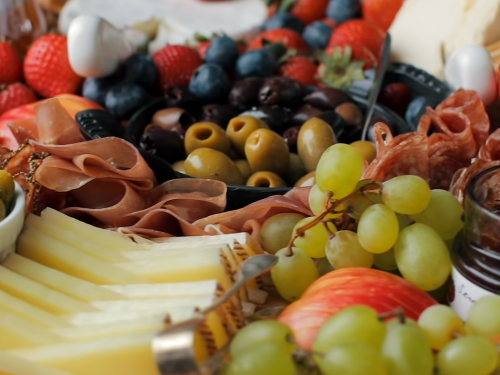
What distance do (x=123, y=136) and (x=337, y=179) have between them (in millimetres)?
361

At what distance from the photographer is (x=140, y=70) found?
98 cm

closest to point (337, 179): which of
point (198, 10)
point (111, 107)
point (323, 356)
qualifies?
point (323, 356)

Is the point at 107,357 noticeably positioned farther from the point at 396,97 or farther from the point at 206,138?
the point at 396,97

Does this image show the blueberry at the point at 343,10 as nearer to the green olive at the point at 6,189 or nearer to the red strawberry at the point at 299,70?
the red strawberry at the point at 299,70

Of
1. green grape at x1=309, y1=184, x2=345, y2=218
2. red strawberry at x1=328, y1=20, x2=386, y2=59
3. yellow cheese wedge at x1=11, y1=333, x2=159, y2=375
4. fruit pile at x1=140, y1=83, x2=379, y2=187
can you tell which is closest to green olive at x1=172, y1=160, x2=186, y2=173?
fruit pile at x1=140, y1=83, x2=379, y2=187

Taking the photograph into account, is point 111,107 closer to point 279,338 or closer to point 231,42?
point 231,42

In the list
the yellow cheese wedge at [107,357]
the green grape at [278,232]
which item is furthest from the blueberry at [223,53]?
the yellow cheese wedge at [107,357]

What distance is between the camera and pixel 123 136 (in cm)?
77

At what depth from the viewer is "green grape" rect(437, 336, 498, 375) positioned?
14.8 inches

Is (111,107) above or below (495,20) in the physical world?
below

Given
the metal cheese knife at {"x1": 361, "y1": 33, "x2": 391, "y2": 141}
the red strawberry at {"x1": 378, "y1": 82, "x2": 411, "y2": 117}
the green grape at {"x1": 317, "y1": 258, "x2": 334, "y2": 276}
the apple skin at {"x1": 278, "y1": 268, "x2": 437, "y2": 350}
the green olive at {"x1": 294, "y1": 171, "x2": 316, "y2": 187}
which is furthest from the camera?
the red strawberry at {"x1": 378, "y1": 82, "x2": 411, "y2": 117}

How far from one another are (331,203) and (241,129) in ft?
0.97

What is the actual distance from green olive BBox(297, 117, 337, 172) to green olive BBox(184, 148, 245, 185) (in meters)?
0.09

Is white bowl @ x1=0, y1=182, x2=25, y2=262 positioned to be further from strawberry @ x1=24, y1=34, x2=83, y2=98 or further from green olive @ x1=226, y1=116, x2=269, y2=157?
strawberry @ x1=24, y1=34, x2=83, y2=98
